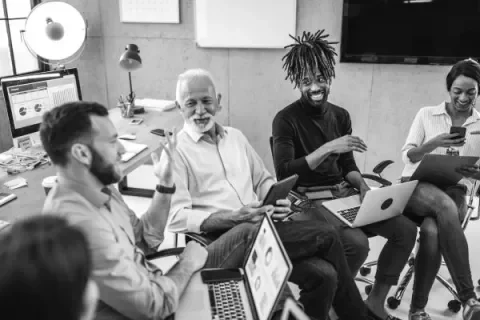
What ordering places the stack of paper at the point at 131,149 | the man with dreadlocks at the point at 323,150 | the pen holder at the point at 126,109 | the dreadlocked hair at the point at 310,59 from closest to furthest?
the man with dreadlocks at the point at 323,150, the dreadlocked hair at the point at 310,59, the stack of paper at the point at 131,149, the pen holder at the point at 126,109

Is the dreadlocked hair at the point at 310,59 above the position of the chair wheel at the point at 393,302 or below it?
above

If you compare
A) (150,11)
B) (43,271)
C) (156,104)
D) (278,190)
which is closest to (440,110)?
(278,190)

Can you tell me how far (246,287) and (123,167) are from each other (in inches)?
52.5

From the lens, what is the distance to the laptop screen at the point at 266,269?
4.17 ft

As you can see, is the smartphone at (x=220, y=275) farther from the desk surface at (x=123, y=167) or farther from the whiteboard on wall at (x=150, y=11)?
the whiteboard on wall at (x=150, y=11)

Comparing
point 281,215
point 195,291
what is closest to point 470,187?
point 281,215

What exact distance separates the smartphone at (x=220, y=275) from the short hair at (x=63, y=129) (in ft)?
1.93

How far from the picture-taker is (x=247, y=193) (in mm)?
2219

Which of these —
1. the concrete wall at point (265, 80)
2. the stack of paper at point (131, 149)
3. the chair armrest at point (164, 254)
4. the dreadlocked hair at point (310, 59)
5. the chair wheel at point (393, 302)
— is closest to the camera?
the chair armrest at point (164, 254)

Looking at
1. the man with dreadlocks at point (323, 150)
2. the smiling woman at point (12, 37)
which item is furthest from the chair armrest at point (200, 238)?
the smiling woman at point (12, 37)

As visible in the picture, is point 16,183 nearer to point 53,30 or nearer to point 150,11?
point 53,30

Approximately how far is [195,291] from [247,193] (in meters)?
0.82

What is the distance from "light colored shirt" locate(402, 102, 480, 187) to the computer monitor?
213cm

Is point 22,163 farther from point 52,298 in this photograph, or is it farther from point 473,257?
point 473,257
